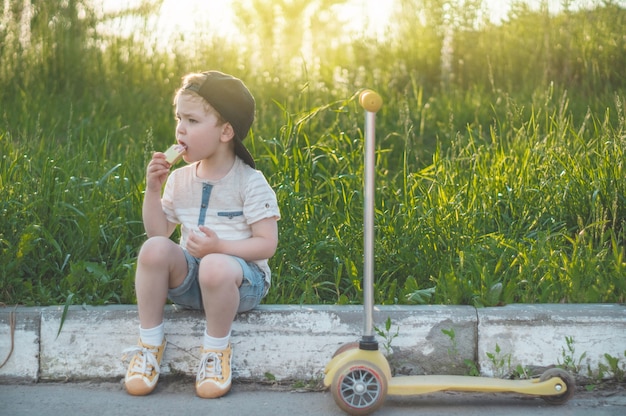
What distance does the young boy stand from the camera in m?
3.35

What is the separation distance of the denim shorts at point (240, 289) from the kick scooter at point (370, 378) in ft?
1.45

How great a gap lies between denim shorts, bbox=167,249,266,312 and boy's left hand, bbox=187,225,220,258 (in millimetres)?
113

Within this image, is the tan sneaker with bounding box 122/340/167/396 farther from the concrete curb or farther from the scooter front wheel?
the scooter front wheel

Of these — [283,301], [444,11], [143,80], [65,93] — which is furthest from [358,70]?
[283,301]

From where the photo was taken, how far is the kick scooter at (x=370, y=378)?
10.2 ft

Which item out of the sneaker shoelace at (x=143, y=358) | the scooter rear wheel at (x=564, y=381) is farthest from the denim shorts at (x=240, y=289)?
the scooter rear wheel at (x=564, y=381)

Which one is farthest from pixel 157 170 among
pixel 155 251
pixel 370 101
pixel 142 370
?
pixel 370 101

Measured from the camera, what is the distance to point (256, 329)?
140 inches

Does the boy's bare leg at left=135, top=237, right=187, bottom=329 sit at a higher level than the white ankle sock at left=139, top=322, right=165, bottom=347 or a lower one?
higher

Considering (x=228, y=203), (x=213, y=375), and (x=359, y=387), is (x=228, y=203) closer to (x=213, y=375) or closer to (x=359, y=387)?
(x=213, y=375)

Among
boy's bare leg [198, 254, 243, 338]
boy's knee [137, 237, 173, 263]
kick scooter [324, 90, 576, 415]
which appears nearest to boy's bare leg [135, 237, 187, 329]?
boy's knee [137, 237, 173, 263]

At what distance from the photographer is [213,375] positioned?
337 cm

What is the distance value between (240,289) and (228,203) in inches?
13.0

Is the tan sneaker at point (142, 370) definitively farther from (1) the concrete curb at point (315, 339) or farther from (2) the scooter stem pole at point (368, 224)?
(2) the scooter stem pole at point (368, 224)
